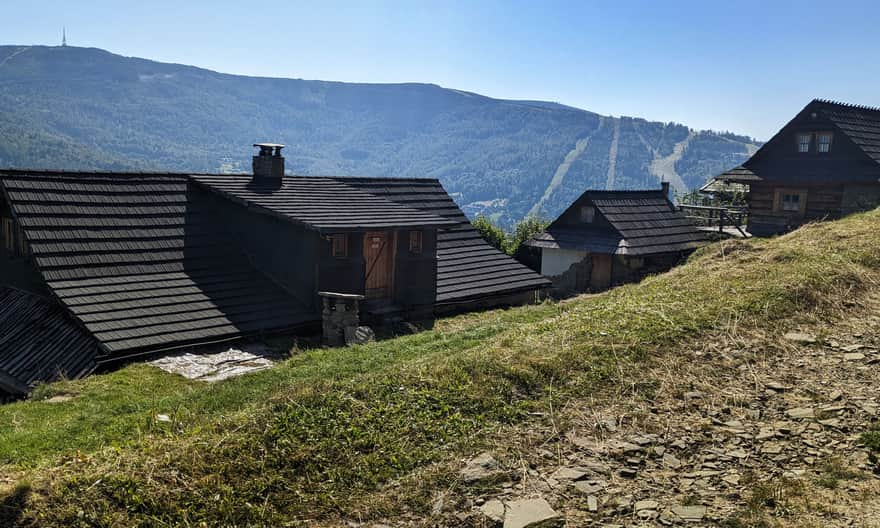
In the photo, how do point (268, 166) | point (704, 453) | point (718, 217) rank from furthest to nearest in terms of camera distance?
1. point (718, 217)
2. point (268, 166)
3. point (704, 453)

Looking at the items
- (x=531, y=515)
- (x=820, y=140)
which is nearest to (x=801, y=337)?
(x=531, y=515)

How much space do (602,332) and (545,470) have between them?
11.6 feet

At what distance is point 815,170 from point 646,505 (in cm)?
2956

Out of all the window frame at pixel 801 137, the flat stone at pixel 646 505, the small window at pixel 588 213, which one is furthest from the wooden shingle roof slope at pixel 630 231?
the flat stone at pixel 646 505

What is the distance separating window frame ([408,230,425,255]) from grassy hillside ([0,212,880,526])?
21.5ft

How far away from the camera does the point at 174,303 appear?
1533cm

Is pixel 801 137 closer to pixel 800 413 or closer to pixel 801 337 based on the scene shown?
pixel 801 337

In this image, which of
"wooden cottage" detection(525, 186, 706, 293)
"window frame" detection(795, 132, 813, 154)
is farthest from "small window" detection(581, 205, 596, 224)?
"window frame" detection(795, 132, 813, 154)

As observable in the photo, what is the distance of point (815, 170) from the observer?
3033 centimetres

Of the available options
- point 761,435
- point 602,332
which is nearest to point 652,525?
point 761,435

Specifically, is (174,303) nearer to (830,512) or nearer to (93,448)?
(93,448)

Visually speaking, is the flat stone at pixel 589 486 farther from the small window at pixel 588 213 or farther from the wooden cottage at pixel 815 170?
the wooden cottage at pixel 815 170

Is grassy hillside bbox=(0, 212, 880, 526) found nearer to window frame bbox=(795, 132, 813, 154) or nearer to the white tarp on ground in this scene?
the white tarp on ground

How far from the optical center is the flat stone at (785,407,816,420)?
6.98 metres
